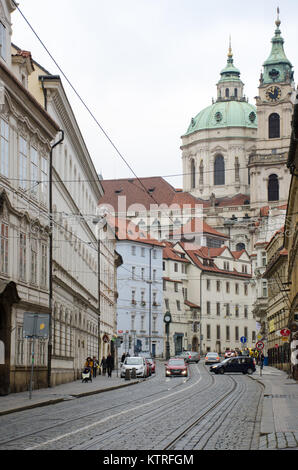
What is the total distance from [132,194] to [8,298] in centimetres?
14170

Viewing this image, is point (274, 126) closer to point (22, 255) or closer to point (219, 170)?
point (219, 170)

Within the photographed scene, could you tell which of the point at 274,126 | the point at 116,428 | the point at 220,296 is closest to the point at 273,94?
the point at 274,126

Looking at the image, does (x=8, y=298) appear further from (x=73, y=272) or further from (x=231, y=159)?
(x=231, y=159)

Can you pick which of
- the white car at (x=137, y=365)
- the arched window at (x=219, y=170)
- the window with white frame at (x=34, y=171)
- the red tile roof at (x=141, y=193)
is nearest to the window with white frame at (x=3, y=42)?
the window with white frame at (x=34, y=171)

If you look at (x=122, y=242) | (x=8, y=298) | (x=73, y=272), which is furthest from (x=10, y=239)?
(x=122, y=242)

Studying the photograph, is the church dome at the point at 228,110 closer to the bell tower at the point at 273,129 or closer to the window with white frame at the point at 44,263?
the bell tower at the point at 273,129

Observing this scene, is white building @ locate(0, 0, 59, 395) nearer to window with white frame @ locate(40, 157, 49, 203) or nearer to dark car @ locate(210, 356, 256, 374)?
window with white frame @ locate(40, 157, 49, 203)

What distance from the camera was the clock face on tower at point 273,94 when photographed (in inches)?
5773

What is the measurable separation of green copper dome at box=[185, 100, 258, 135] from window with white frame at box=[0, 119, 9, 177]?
445ft

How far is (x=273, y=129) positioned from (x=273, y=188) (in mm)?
9392

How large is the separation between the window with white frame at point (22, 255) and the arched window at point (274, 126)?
116179mm

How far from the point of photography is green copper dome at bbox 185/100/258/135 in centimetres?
16575

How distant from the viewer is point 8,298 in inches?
1216
